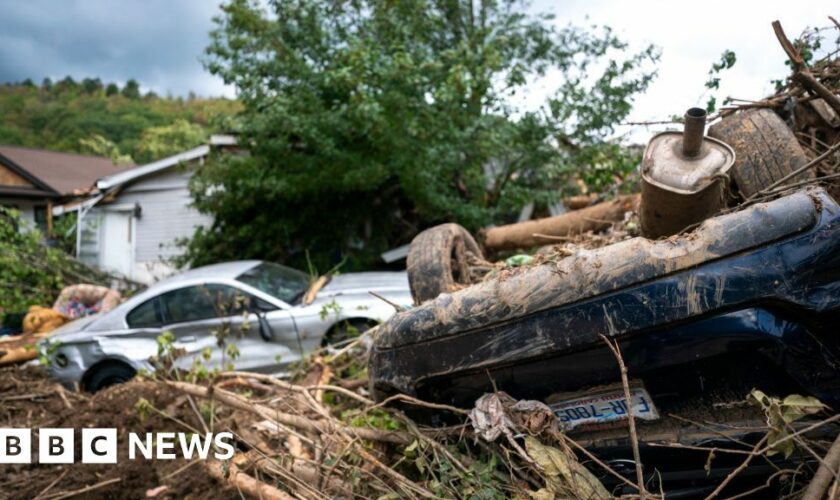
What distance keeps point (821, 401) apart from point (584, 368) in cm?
67

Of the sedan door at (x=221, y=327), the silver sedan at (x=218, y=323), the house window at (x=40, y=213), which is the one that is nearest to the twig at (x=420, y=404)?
the silver sedan at (x=218, y=323)

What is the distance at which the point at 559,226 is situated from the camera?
20.5ft

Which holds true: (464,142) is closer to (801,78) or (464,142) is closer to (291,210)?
(291,210)

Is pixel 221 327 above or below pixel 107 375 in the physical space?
above

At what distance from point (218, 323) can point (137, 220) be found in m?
13.0

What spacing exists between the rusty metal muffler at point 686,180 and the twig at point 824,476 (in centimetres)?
101

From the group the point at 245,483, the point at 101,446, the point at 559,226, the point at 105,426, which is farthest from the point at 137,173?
the point at 245,483

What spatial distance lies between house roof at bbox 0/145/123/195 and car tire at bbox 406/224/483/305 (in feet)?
64.9

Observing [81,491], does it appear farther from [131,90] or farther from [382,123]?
[131,90]

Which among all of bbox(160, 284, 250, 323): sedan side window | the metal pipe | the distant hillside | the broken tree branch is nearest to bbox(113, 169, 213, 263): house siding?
bbox(160, 284, 250, 323): sedan side window

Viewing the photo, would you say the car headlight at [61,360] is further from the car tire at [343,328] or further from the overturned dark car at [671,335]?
the overturned dark car at [671,335]

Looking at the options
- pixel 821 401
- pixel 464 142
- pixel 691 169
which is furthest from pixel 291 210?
pixel 821 401

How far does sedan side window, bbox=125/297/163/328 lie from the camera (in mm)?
6715

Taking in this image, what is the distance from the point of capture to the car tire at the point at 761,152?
2.56 meters
